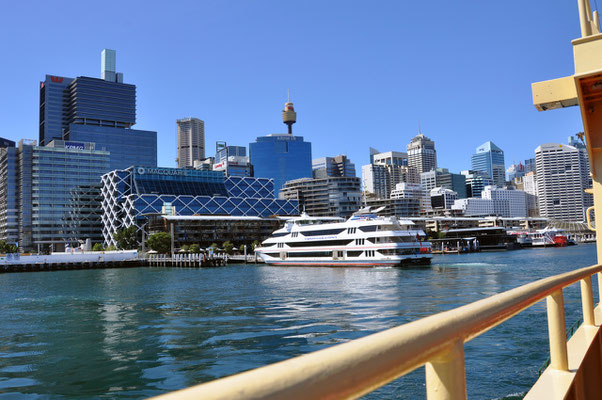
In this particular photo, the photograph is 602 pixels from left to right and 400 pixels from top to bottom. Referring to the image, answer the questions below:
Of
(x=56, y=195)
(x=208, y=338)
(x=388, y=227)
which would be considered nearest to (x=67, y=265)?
(x=388, y=227)

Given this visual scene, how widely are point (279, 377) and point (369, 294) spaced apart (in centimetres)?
3240

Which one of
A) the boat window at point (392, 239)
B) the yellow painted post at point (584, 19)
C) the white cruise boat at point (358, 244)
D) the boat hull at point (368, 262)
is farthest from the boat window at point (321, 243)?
the yellow painted post at point (584, 19)

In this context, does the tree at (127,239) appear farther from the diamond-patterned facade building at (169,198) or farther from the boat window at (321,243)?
the boat window at (321,243)

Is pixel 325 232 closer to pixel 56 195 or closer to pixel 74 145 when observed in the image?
pixel 56 195

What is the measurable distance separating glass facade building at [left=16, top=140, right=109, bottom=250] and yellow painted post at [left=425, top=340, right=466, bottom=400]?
587 ft

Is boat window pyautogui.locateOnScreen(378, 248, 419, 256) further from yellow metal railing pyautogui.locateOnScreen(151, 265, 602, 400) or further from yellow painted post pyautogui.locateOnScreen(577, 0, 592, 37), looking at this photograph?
yellow metal railing pyautogui.locateOnScreen(151, 265, 602, 400)

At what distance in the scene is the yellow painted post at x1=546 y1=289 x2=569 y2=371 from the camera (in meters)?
3.91

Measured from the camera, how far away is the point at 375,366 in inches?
59.3

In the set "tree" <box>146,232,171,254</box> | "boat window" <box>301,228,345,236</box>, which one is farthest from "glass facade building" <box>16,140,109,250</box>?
"boat window" <box>301,228,345,236</box>

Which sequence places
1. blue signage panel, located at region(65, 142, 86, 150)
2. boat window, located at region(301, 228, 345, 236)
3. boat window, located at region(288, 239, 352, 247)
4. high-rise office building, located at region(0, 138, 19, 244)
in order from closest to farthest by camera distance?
boat window, located at region(288, 239, 352, 247) < boat window, located at region(301, 228, 345, 236) < high-rise office building, located at region(0, 138, 19, 244) < blue signage panel, located at region(65, 142, 86, 150)

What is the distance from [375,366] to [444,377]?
602 mm

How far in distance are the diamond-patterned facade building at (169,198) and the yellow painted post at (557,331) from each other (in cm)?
14513

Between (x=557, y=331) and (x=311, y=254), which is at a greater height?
(x=557, y=331)

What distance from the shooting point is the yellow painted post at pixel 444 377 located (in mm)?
1952
